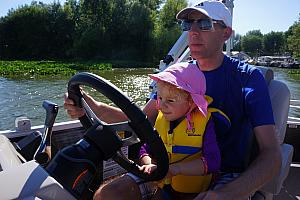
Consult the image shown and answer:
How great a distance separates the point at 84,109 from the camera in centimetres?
148

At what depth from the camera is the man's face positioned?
1833mm

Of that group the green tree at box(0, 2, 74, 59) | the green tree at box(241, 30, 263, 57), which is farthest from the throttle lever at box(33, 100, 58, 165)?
the green tree at box(241, 30, 263, 57)

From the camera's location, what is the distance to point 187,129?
59.5 inches

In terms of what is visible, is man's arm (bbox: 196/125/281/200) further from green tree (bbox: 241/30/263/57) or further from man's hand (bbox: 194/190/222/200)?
green tree (bbox: 241/30/263/57)

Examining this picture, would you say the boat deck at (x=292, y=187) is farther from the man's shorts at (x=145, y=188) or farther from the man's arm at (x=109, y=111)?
the man's shorts at (x=145, y=188)

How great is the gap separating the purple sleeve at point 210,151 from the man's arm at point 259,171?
4.2 inches

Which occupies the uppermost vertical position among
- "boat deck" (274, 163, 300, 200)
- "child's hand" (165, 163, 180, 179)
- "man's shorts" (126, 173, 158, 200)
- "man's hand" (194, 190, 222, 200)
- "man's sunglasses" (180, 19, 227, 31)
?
"man's sunglasses" (180, 19, 227, 31)

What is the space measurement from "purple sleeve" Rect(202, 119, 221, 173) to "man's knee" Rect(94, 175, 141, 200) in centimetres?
34

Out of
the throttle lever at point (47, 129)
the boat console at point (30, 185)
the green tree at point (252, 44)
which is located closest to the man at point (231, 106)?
the throttle lever at point (47, 129)

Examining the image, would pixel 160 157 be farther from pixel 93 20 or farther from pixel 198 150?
pixel 93 20

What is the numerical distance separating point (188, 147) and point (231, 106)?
0.38 meters

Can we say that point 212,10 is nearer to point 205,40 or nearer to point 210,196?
point 205,40

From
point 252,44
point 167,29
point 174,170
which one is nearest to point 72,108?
point 174,170

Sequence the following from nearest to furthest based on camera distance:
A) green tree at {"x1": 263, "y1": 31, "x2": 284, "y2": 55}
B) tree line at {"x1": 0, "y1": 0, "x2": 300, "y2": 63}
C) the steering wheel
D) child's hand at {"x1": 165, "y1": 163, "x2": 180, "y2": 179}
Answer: the steering wheel → child's hand at {"x1": 165, "y1": 163, "x2": 180, "y2": 179} → tree line at {"x1": 0, "y1": 0, "x2": 300, "y2": 63} → green tree at {"x1": 263, "y1": 31, "x2": 284, "y2": 55}
